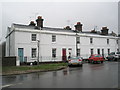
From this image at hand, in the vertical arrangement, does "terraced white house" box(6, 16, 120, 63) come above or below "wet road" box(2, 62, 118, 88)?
above

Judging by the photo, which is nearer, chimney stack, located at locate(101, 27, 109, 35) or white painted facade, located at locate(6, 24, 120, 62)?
white painted facade, located at locate(6, 24, 120, 62)

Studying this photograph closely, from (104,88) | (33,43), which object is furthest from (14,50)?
(104,88)

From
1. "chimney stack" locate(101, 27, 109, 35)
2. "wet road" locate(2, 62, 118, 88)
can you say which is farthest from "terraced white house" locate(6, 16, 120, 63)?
"wet road" locate(2, 62, 118, 88)

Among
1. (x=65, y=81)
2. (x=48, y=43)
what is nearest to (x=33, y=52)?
(x=48, y=43)

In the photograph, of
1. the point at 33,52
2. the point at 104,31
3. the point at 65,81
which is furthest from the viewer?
the point at 104,31

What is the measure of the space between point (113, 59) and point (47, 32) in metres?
16.4

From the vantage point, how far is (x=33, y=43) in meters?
26.9

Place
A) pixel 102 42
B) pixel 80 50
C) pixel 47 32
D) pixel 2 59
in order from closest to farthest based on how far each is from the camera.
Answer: pixel 2 59 → pixel 47 32 → pixel 80 50 → pixel 102 42

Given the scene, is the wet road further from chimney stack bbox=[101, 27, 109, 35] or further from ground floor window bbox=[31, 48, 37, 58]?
chimney stack bbox=[101, 27, 109, 35]

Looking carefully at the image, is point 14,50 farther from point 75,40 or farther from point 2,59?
point 75,40

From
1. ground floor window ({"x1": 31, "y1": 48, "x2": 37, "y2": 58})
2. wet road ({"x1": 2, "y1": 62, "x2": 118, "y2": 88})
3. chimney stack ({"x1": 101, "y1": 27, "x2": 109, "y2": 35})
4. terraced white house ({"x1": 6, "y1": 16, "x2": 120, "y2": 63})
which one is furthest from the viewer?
chimney stack ({"x1": 101, "y1": 27, "x2": 109, "y2": 35})

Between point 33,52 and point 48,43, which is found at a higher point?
point 48,43

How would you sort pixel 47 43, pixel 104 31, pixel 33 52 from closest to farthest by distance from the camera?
pixel 33 52 < pixel 47 43 < pixel 104 31

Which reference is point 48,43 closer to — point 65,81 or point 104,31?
point 65,81
